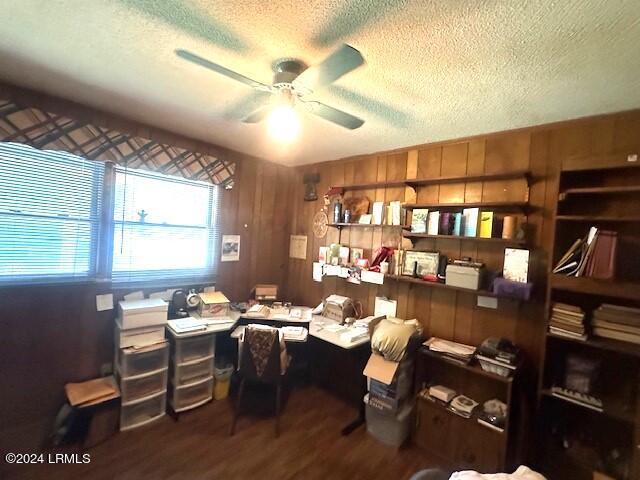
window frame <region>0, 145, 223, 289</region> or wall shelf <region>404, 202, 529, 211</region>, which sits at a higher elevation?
wall shelf <region>404, 202, 529, 211</region>

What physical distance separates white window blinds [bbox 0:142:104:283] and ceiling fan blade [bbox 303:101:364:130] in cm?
189

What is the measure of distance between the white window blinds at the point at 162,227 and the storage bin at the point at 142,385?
794mm

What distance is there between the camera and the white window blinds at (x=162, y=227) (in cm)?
241

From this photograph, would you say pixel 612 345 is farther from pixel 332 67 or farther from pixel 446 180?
pixel 332 67

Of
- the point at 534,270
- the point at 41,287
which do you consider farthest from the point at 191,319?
the point at 534,270

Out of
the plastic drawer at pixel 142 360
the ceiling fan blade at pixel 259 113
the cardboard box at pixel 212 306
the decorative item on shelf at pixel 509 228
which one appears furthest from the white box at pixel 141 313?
the decorative item on shelf at pixel 509 228

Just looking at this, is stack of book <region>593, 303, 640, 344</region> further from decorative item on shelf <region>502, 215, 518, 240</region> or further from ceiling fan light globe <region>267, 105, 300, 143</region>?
ceiling fan light globe <region>267, 105, 300, 143</region>

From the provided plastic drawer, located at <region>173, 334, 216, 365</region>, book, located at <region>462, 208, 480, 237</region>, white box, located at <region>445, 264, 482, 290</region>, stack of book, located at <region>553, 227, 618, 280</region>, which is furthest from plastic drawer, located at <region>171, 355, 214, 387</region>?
stack of book, located at <region>553, 227, 618, 280</region>

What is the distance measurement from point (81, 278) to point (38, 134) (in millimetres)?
1066

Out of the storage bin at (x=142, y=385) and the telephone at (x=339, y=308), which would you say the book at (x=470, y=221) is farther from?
the storage bin at (x=142, y=385)

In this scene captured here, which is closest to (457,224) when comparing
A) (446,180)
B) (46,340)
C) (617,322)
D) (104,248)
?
(446,180)

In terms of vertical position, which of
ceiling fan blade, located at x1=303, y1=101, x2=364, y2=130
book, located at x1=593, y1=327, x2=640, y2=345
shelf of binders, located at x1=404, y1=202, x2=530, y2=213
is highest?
ceiling fan blade, located at x1=303, y1=101, x2=364, y2=130

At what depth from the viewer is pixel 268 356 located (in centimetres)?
222

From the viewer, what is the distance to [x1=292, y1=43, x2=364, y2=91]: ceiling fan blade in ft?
3.51
